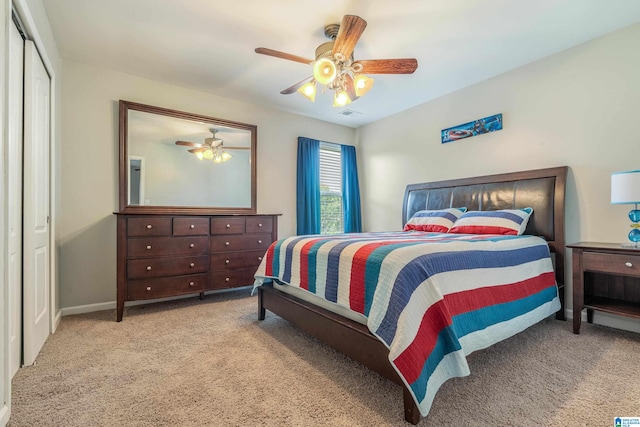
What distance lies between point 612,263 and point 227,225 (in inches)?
134

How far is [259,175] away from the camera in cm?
418

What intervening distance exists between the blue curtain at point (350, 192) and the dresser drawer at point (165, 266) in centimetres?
249

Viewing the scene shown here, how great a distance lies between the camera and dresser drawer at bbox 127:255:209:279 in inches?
111

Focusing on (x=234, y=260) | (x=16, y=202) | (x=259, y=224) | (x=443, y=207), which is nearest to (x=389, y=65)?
(x=443, y=207)

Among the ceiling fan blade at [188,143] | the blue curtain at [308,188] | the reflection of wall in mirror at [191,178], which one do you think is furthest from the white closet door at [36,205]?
the blue curtain at [308,188]

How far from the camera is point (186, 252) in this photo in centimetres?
310

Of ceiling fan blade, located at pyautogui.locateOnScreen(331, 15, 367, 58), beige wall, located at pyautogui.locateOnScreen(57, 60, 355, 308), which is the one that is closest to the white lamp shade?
ceiling fan blade, located at pyautogui.locateOnScreen(331, 15, 367, 58)

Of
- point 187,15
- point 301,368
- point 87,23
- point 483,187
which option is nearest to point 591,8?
point 483,187

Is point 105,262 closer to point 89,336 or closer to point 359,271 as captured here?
point 89,336

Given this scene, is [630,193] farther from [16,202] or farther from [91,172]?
[91,172]

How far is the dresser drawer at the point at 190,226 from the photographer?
3057mm

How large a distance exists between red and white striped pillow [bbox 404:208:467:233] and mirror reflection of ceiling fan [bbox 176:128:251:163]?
8.28 feet

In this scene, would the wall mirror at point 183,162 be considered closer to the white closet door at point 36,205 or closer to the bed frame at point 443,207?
the white closet door at point 36,205

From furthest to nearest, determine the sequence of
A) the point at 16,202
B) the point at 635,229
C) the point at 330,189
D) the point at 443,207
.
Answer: the point at 330,189
the point at 443,207
the point at 635,229
the point at 16,202
